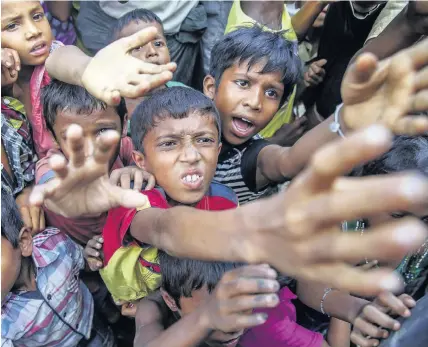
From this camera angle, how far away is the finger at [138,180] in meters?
1.56

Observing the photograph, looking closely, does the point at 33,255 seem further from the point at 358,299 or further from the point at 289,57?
the point at 289,57

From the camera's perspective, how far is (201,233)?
1.05 metres

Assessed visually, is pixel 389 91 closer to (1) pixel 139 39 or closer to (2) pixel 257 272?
(2) pixel 257 272

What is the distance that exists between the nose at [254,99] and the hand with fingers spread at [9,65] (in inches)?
33.7

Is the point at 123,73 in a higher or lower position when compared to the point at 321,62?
higher

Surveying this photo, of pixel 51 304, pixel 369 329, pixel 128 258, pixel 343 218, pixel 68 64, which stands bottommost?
pixel 51 304

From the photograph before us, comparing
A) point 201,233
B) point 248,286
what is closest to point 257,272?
point 248,286

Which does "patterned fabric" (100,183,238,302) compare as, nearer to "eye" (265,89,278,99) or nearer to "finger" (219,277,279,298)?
"finger" (219,277,279,298)

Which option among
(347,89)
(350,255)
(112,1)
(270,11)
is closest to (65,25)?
(112,1)

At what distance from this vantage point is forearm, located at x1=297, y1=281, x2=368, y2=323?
4.77ft

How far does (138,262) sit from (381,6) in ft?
5.05

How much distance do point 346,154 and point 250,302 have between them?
46 cm

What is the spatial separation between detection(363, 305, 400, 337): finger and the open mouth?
32.8 inches

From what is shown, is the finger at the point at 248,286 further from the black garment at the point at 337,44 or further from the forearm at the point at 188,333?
→ the black garment at the point at 337,44
